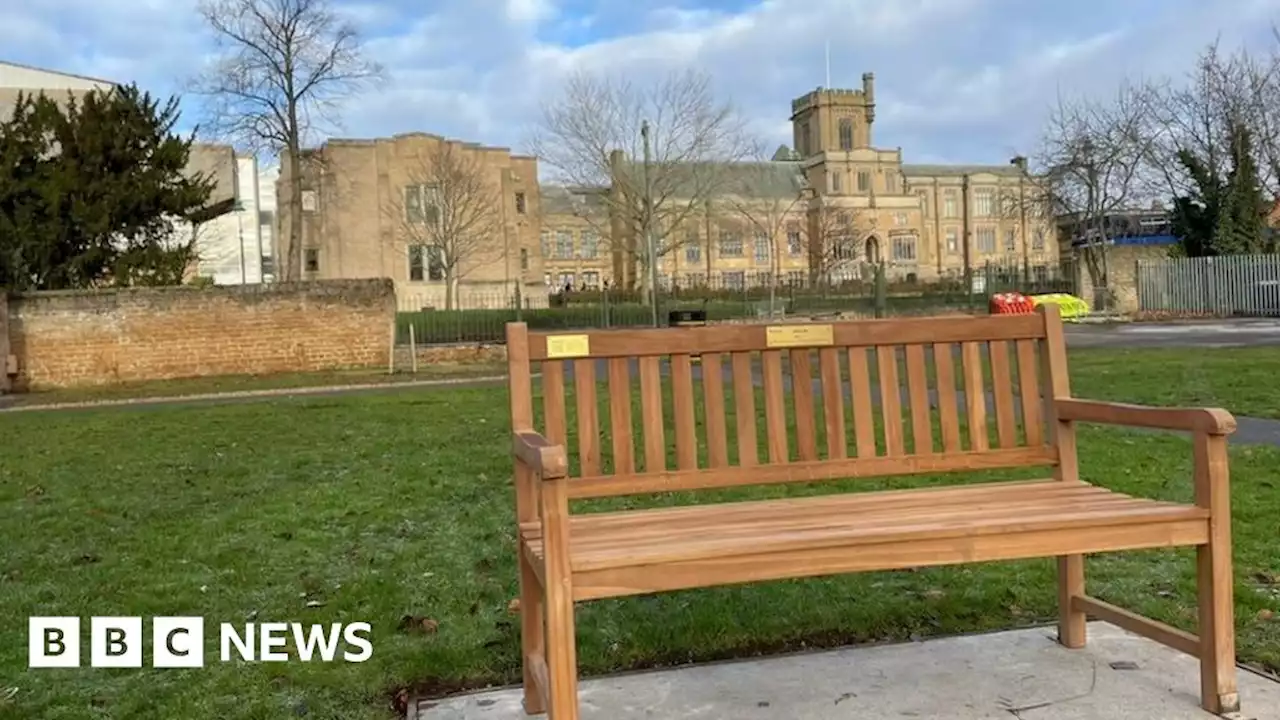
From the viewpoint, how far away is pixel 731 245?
79.8 metres

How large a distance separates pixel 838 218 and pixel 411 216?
126ft

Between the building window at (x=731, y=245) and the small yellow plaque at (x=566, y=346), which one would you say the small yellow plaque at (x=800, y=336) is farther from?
the building window at (x=731, y=245)

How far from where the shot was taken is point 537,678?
3137mm

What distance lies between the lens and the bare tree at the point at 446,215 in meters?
46.7

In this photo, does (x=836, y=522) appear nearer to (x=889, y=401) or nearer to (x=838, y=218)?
(x=889, y=401)

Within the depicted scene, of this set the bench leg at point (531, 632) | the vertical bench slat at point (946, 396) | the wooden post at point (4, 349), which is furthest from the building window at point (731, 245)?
the bench leg at point (531, 632)

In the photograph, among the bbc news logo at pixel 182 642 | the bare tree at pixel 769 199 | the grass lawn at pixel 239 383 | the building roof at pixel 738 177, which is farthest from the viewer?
the bare tree at pixel 769 199

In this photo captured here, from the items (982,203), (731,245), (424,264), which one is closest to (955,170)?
(982,203)

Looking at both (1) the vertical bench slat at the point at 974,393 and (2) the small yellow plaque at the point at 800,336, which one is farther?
(1) the vertical bench slat at the point at 974,393

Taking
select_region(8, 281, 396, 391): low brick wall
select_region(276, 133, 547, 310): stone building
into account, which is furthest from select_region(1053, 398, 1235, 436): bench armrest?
select_region(276, 133, 547, 310): stone building

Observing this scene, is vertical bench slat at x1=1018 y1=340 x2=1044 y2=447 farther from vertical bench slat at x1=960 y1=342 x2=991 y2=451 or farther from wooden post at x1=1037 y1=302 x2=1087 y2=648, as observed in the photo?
vertical bench slat at x1=960 y1=342 x2=991 y2=451

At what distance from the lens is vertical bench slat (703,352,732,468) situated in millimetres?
3537

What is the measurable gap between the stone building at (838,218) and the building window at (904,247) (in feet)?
0.30

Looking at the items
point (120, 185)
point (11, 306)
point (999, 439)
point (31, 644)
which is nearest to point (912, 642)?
point (999, 439)
